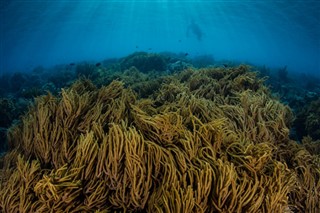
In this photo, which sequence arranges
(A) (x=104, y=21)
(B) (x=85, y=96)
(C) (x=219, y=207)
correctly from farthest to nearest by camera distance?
(A) (x=104, y=21)
(B) (x=85, y=96)
(C) (x=219, y=207)

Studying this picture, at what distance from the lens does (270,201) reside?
10.7 feet

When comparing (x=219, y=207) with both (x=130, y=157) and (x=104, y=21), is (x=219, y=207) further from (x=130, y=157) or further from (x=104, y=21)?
(x=104, y=21)

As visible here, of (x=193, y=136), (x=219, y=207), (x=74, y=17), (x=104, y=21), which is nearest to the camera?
(x=219, y=207)

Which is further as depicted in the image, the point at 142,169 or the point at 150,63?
the point at 150,63

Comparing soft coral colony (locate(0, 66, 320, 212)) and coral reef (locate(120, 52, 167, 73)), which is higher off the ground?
soft coral colony (locate(0, 66, 320, 212))

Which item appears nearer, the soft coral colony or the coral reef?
the soft coral colony

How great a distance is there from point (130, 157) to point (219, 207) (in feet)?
4.55

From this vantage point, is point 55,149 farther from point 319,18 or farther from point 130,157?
point 319,18

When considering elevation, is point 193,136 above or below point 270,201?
above

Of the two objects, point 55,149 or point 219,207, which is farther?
point 55,149

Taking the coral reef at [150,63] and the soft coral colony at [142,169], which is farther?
the coral reef at [150,63]

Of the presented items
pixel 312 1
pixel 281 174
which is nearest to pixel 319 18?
pixel 312 1

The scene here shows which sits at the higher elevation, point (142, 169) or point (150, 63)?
point (142, 169)

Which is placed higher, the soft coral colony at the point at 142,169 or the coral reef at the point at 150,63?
the soft coral colony at the point at 142,169
